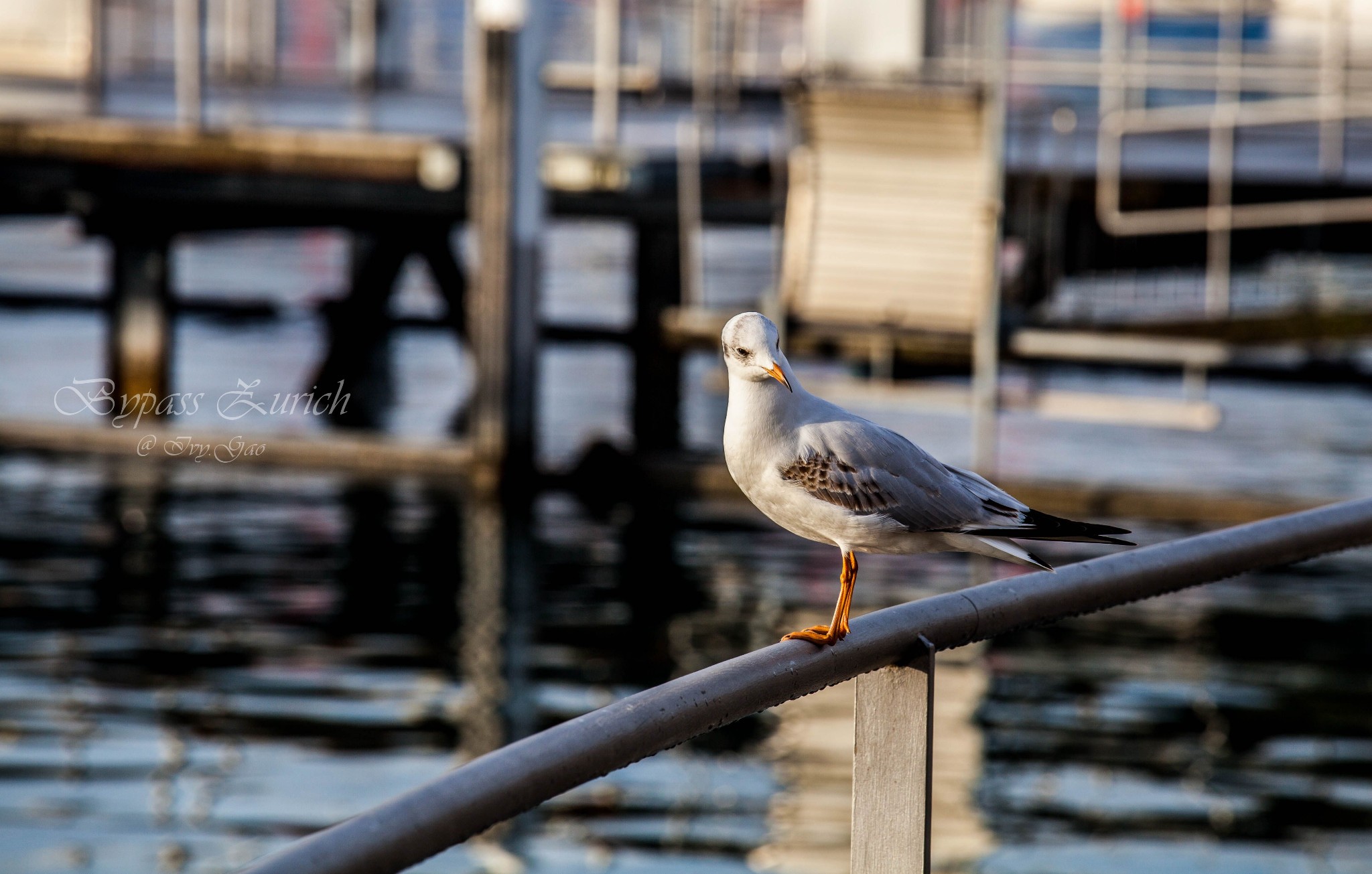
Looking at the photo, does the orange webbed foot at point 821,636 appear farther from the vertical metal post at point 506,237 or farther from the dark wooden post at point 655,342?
the dark wooden post at point 655,342

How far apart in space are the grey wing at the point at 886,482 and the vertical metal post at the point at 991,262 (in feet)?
23.5

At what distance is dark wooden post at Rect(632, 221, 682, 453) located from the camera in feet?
47.3

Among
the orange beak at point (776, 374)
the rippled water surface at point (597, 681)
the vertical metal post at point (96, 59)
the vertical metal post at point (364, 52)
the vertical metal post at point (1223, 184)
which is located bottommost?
the rippled water surface at point (597, 681)

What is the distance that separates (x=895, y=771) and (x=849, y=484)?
17.2 inches

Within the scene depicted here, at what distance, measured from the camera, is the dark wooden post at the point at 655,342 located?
14.4m

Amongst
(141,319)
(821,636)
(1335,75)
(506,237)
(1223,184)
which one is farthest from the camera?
(141,319)

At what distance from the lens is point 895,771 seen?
7.09 feet

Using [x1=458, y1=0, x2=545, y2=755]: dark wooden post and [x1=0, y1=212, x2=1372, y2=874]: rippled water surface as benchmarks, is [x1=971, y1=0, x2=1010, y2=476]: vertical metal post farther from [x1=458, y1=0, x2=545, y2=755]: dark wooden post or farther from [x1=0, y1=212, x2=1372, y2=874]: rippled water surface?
[x1=458, y1=0, x2=545, y2=755]: dark wooden post

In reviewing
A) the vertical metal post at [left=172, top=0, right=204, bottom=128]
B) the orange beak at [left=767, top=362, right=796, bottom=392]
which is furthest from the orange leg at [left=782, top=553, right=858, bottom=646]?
the vertical metal post at [left=172, top=0, right=204, bottom=128]

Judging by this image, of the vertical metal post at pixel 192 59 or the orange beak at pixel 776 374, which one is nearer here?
the orange beak at pixel 776 374

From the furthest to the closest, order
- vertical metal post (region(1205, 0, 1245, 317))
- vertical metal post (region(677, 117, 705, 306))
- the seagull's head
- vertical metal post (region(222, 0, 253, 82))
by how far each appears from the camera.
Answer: vertical metal post (region(222, 0, 253, 82))
vertical metal post (region(677, 117, 705, 306))
vertical metal post (region(1205, 0, 1245, 317))
the seagull's head

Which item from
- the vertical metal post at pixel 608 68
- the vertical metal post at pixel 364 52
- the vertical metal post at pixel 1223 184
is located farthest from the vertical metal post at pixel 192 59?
the vertical metal post at pixel 1223 184

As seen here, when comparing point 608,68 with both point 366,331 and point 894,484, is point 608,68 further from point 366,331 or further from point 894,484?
point 894,484

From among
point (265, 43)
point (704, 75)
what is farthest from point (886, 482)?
point (265, 43)
